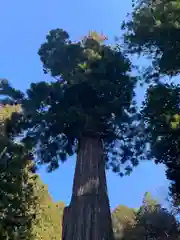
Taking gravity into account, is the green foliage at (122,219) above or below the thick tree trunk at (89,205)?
above

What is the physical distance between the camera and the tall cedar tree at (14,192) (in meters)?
14.5

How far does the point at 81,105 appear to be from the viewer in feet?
52.6

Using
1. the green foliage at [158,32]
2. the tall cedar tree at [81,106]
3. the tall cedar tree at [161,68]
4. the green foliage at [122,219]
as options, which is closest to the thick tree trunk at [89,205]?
the tall cedar tree at [81,106]

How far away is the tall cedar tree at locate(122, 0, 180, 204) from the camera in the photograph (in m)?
12.5

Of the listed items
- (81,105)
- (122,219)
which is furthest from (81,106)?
(122,219)

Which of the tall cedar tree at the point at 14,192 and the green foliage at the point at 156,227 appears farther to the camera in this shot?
the green foliage at the point at 156,227

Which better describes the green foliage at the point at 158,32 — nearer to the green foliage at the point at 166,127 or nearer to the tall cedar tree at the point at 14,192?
the green foliage at the point at 166,127

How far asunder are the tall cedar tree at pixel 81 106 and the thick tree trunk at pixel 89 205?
0.29 ft

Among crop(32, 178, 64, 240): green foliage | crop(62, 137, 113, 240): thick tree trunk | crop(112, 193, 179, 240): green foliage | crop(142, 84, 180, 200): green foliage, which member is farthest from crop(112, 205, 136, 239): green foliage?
crop(142, 84, 180, 200): green foliage

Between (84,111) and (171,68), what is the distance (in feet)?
12.7

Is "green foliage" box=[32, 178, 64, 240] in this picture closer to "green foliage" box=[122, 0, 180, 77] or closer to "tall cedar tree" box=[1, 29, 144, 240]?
"tall cedar tree" box=[1, 29, 144, 240]

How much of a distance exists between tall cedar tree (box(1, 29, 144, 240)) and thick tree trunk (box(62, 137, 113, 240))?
9 centimetres

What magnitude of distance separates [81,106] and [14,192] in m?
4.44

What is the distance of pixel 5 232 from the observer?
14.4m
